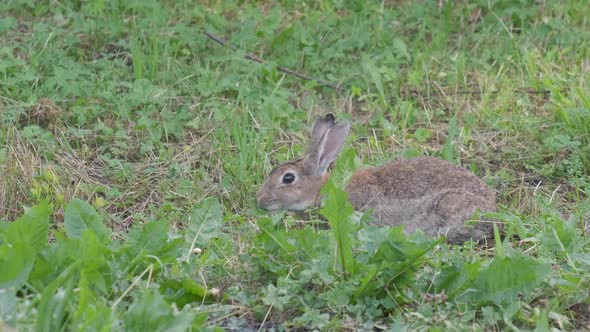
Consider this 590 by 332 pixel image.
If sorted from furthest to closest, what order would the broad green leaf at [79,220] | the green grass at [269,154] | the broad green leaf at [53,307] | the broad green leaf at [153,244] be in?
the broad green leaf at [79,220], the broad green leaf at [153,244], the green grass at [269,154], the broad green leaf at [53,307]

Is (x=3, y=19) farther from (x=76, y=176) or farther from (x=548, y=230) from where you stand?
(x=548, y=230)

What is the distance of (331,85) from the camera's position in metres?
7.95

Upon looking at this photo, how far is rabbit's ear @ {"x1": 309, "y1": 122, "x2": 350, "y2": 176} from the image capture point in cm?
654

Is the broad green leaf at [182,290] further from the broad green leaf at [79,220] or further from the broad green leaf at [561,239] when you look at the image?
the broad green leaf at [561,239]

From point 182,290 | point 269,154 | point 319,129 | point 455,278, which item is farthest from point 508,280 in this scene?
point 269,154

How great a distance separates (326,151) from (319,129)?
0.47 ft

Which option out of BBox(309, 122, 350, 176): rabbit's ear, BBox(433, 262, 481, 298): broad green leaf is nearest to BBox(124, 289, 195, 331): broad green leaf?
BBox(433, 262, 481, 298): broad green leaf

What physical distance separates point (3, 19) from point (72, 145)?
177 centimetres

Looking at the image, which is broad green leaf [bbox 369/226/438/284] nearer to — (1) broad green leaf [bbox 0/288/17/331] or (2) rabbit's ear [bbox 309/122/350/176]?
(1) broad green leaf [bbox 0/288/17/331]

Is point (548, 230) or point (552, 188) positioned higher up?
point (548, 230)

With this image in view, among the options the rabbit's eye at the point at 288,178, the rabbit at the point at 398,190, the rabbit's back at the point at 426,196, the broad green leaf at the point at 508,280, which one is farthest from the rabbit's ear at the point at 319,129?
the broad green leaf at the point at 508,280

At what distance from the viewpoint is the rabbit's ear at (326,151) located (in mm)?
6539

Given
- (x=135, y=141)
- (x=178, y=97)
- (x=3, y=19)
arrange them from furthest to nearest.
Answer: (x=3, y=19) → (x=178, y=97) → (x=135, y=141)

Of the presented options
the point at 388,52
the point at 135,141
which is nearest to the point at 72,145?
the point at 135,141
